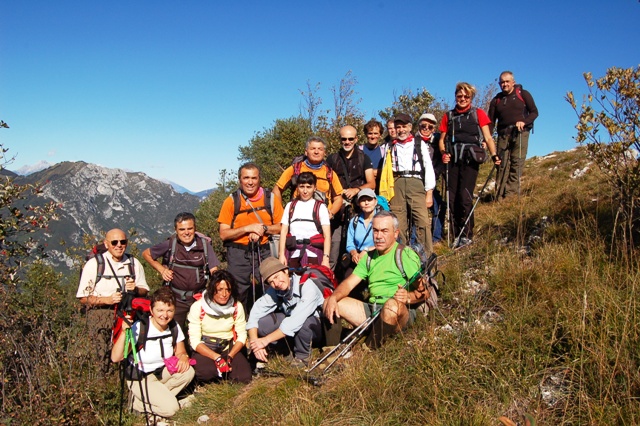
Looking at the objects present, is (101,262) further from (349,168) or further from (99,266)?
(349,168)

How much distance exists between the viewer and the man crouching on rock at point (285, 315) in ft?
17.1

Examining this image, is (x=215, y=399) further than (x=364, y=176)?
No

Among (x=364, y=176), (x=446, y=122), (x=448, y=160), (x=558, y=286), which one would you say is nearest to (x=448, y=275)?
(x=558, y=286)

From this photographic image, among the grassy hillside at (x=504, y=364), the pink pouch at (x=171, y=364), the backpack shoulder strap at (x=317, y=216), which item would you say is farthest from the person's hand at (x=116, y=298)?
the backpack shoulder strap at (x=317, y=216)

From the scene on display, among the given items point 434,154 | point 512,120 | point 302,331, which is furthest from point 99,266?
point 512,120

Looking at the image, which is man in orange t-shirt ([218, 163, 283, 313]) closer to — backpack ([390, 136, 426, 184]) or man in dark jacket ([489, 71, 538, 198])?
backpack ([390, 136, 426, 184])

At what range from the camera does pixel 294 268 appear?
5.90 metres

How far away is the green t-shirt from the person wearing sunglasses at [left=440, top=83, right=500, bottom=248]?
2796mm

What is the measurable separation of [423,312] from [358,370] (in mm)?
1281

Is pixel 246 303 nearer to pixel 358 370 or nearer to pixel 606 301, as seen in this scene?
pixel 358 370

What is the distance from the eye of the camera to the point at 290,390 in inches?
167

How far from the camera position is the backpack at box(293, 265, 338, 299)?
5551mm

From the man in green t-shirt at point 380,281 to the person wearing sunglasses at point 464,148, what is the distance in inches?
111

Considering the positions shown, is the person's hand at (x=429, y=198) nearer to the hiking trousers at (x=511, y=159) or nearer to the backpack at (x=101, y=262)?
the hiking trousers at (x=511, y=159)
